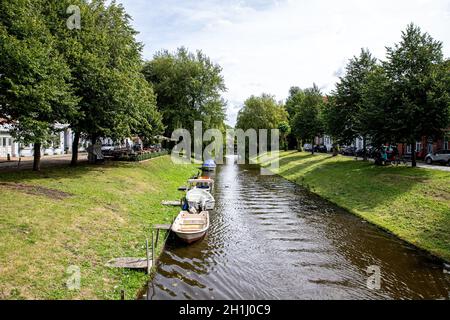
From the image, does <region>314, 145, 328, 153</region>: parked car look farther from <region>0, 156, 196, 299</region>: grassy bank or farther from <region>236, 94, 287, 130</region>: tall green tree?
<region>0, 156, 196, 299</region>: grassy bank

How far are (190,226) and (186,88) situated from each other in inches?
1700

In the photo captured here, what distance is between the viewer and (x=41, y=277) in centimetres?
1076

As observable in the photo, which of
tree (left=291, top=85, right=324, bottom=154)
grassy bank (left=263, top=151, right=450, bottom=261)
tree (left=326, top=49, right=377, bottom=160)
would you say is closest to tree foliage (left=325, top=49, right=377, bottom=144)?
tree (left=326, top=49, right=377, bottom=160)

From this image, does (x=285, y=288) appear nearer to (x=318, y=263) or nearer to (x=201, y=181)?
(x=318, y=263)

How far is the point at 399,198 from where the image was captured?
2370 centimetres

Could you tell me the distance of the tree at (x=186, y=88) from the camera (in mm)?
57406

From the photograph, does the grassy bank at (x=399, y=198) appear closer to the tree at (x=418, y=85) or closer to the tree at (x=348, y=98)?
the tree at (x=418, y=85)

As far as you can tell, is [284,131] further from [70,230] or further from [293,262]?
[70,230]

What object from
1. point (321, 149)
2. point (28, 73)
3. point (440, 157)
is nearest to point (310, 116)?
point (321, 149)

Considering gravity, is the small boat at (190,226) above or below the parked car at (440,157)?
below

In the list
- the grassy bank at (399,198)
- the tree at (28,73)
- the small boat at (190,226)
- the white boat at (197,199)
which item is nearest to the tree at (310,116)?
the grassy bank at (399,198)

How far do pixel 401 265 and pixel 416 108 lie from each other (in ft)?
61.1

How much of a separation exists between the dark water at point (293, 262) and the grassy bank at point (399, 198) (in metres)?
1.09

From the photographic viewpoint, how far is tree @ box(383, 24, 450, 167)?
2869 centimetres
